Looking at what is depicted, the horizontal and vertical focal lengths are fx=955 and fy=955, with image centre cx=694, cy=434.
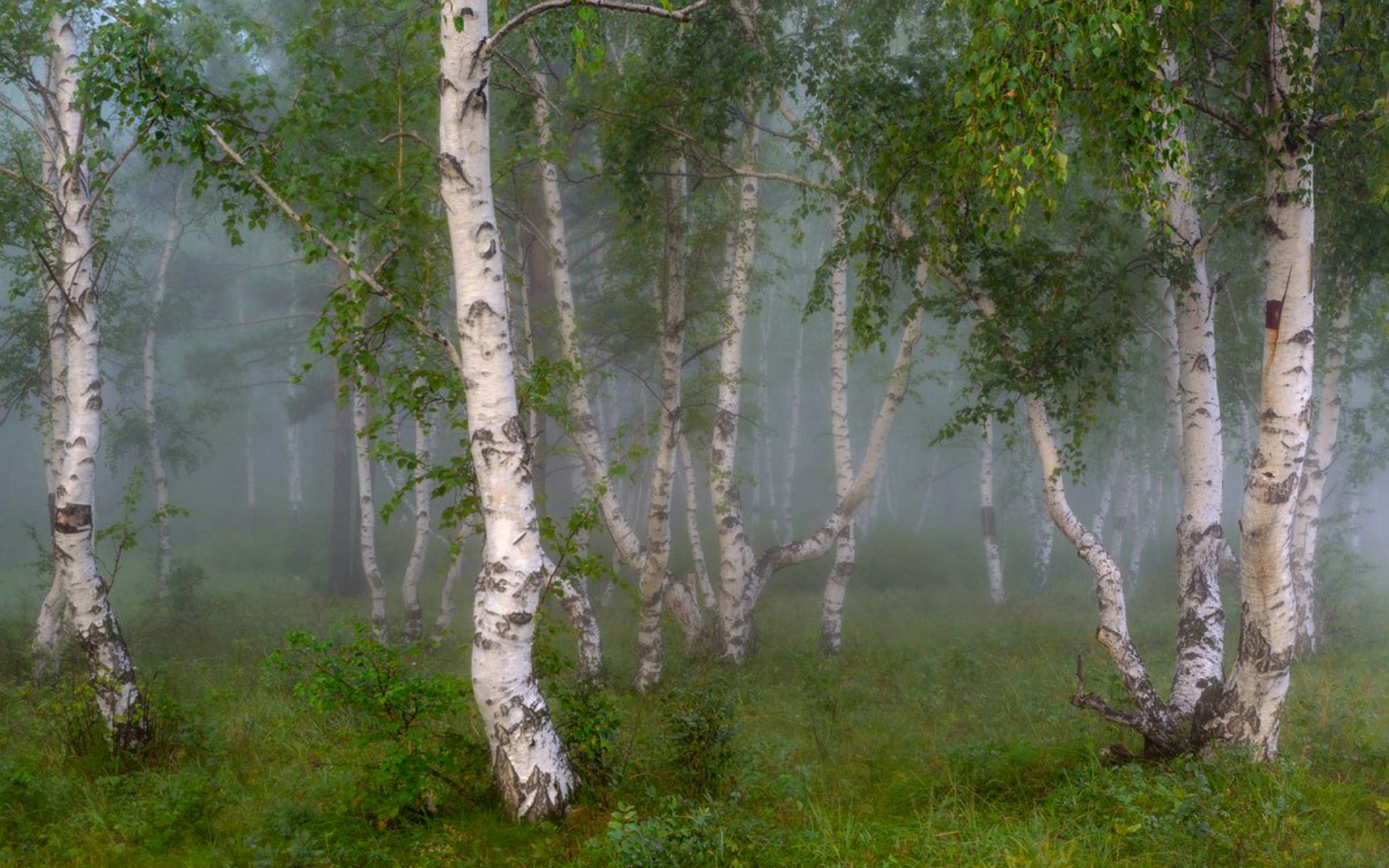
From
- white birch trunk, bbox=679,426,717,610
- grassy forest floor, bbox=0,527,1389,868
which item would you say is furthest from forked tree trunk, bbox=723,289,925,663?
grassy forest floor, bbox=0,527,1389,868

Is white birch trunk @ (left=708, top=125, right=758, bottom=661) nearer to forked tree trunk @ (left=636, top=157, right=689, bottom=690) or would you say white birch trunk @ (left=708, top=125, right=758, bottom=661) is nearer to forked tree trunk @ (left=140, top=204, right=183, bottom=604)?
forked tree trunk @ (left=636, top=157, right=689, bottom=690)

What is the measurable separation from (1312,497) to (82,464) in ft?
58.6

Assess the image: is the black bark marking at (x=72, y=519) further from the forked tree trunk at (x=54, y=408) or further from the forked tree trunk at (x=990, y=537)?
the forked tree trunk at (x=990, y=537)

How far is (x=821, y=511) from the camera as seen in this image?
43.6 metres

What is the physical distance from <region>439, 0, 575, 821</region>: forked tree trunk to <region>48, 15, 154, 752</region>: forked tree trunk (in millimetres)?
3782

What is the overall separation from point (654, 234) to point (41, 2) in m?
7.54

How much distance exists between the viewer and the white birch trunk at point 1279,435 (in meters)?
6.98

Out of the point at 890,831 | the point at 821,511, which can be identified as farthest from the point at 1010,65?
the point at 821,511

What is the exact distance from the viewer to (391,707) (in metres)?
6.21

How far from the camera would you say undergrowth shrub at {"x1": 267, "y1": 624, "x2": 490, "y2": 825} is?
5988 mm

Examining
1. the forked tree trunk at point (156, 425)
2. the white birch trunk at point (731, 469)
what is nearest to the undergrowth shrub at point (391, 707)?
the white birch trunk at point (731, 469)

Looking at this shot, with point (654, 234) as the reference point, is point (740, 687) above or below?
below

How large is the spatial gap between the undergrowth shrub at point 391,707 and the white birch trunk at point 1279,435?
5.65 meters

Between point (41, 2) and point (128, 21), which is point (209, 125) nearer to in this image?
point (128, 21)
